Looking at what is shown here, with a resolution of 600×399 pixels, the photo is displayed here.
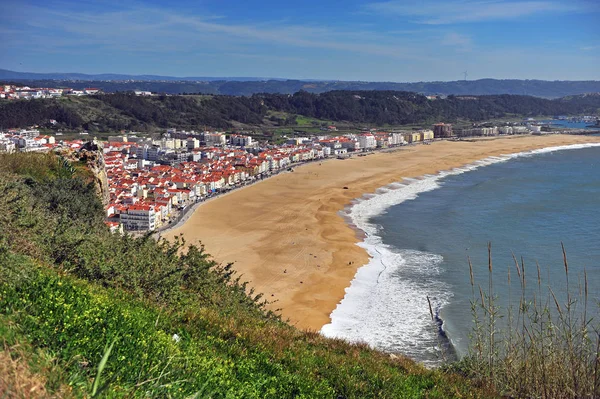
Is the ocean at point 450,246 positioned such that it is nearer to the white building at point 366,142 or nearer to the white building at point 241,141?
the white building at point 366,142

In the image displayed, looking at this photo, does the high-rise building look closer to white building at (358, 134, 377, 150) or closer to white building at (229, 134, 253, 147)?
white building at (358, 134, 377, 150)

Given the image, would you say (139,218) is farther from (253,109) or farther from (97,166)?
(253,109)

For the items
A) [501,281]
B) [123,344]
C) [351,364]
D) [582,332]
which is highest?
[123,344]

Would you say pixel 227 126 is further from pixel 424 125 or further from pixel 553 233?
pixel 553 233

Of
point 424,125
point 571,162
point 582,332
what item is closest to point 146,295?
point 582,332

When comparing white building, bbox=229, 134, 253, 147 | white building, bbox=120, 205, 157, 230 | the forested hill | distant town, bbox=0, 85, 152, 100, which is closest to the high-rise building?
the forested hill

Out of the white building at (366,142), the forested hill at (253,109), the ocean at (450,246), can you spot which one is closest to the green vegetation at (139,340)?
the ocean at (450,246)

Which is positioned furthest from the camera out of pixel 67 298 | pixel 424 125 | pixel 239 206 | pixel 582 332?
pixel 424 125
